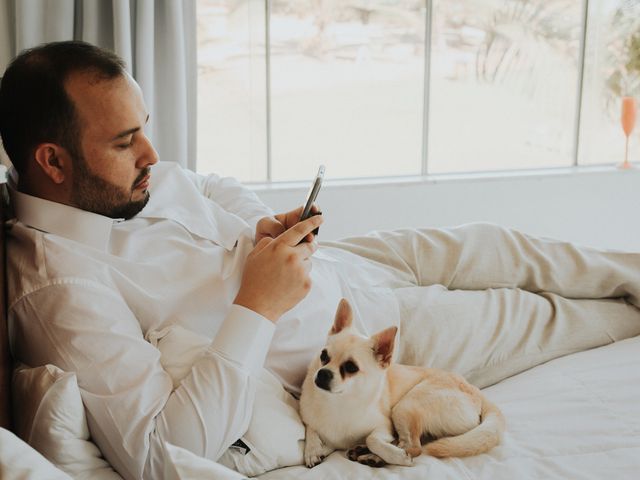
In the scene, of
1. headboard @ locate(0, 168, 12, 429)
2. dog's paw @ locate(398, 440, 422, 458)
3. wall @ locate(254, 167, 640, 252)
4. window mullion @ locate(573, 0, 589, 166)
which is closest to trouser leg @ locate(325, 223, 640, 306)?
dog's paw @ locate(398, 440, 422, 458)

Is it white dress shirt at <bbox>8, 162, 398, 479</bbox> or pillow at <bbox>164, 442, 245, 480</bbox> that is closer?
pillow at <bbox>164, 442, 245, 480</bbox>

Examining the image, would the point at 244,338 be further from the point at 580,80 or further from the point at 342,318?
the point at 580,80

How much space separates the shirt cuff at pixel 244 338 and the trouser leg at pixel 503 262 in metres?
0.66

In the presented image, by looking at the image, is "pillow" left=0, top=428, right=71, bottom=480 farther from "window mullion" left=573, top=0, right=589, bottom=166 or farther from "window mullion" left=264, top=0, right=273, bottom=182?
"window mullion" left=573, top=0, right=589, bottom=166

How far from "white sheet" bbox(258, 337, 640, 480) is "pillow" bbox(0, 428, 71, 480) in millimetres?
492

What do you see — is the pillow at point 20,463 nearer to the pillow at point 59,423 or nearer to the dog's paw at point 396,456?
the pillow at point 59,423

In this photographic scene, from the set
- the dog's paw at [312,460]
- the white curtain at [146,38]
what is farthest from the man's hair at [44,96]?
the white curtain at [146,38]

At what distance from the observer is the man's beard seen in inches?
53.7

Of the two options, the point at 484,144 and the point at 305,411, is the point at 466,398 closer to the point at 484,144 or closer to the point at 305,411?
the point at 305,411

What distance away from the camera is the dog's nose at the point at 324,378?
50.4 inches

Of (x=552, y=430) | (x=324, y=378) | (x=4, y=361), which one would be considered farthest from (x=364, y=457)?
(x=4, y=361)

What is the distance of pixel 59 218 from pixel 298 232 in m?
0.43

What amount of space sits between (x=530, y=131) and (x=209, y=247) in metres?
2.42

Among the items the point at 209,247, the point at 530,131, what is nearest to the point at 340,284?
the point at 209,247
